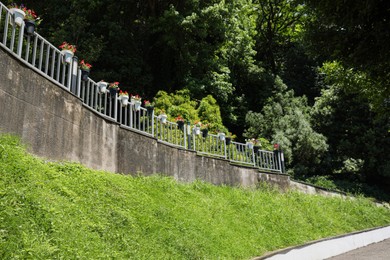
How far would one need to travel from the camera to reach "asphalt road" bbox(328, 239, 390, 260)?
32.0 ft

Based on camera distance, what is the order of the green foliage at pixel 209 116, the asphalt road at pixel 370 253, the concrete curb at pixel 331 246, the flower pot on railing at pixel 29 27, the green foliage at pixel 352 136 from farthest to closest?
Answer: the green foliage at pixel 352 136
the green foliage at pixel 209 116
the asphalt road at pixel 370 253
the concrete curb at pixel 331 246
the flower pot on railing at pixel 29 27

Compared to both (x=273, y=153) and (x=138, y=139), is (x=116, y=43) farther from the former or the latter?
(x=138, y=139)

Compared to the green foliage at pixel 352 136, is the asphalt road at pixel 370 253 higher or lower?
lower

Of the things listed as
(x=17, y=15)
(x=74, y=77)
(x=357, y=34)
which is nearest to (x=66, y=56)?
(x=74, y=77)

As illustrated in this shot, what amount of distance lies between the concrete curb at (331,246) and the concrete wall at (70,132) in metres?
4.01

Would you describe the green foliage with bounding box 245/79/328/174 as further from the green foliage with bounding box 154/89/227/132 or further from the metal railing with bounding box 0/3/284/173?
the metal railing with bounding box 0/3/284/173

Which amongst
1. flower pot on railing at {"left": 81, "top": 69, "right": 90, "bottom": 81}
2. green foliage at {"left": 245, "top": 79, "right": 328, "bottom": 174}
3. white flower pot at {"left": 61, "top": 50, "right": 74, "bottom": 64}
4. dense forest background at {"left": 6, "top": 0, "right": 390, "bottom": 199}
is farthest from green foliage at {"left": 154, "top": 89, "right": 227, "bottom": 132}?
white flower pot at {"left": 61, "top": 50, "right": 74, "bottom": 64}

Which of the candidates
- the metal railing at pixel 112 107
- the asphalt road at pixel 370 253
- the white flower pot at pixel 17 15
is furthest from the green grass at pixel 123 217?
the white flower pot at pixel 17 15

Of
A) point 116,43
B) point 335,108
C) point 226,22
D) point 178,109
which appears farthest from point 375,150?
point 116,43

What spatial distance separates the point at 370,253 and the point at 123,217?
8287mm

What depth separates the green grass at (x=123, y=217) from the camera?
427 cm

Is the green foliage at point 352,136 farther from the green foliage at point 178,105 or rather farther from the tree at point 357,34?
the tree at point 357,34

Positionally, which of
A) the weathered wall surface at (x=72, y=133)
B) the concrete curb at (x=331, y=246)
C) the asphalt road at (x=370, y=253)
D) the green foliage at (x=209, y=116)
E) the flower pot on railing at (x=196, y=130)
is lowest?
the asphalt road at (x=370, y=253)

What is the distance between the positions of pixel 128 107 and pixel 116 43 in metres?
11.7
